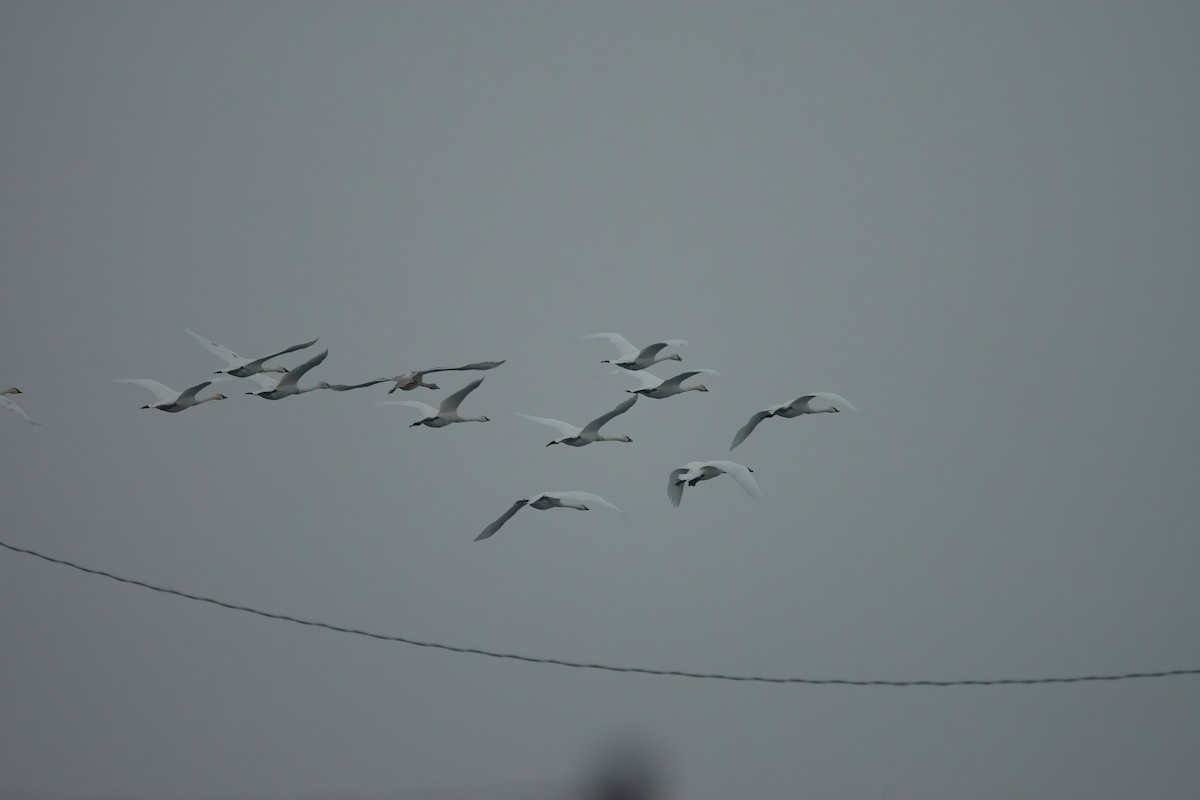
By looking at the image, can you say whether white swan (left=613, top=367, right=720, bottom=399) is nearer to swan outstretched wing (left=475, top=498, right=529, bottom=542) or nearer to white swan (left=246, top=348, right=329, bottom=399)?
swan outstretched wing (left=475, top=498, right=529, bottom=542)

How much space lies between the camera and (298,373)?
23.6 m

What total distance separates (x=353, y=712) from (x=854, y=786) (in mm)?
25744

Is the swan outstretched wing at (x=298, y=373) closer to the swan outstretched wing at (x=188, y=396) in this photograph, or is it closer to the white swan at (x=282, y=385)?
the white swan at (x=282, y=385)

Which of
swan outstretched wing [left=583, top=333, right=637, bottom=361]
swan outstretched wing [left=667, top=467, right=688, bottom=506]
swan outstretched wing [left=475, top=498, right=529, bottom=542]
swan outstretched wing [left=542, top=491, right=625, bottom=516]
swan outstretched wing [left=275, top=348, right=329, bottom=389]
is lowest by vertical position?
swan outstretched wing [left=475, top=498, right=529, bottom=542]

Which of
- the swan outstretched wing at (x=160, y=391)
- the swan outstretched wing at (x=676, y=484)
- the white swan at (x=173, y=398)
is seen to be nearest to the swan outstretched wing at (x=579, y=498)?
the swan outstretched wing at (x=676, y=484)

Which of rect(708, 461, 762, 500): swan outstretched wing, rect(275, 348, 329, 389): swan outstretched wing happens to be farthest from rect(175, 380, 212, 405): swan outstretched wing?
rect(708, 461, 762, 500): swan outstretched wing

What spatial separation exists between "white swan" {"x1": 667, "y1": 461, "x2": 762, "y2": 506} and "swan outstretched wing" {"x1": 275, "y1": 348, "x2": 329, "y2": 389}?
4.57m

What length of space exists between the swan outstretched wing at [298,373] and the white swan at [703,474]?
4574mm

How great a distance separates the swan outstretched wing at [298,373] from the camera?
21953 mm

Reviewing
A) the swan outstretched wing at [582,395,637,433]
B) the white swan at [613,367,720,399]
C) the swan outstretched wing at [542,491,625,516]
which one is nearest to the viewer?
the swan outstretched wing at [542,491,625,516]

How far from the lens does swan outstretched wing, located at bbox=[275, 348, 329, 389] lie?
22.0 metres

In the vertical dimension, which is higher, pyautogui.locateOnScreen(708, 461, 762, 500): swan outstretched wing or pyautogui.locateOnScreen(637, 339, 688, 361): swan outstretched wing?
pyautogui.locateOnScreen(637, 339, 688, 361): swan outstretched wing

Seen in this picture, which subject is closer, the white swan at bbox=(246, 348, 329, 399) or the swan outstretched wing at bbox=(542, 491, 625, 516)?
the swan outstretched wing at bbox=(542, 491, 625, 516)

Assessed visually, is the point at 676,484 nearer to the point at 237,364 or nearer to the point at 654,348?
the point at 654,348
